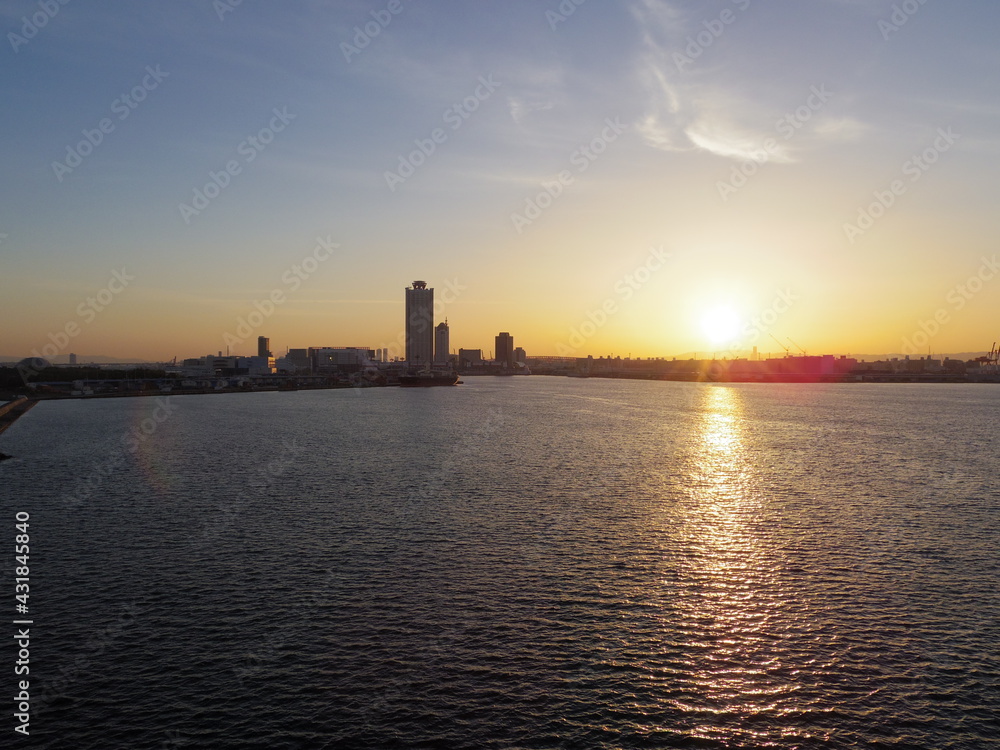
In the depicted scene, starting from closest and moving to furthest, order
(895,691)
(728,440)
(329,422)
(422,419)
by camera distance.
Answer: (895,691) < (728,440) < (329,422) < (422,419)

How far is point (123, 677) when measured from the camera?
71.3 ft

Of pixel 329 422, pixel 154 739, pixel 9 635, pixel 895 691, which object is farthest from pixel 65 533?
pixel 329 422

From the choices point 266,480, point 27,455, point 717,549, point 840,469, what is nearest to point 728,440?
point 840,469

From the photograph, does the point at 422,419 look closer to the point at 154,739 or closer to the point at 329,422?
the point at 329,422

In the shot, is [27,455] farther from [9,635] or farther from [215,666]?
[215,666]

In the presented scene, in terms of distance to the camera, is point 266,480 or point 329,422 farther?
point 329,422

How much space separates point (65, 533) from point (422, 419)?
86.2 meters

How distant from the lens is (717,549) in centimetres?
3697

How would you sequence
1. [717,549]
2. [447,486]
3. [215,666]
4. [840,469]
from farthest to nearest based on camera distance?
[840,469] < [447,486] < [717,549] < [215,666]

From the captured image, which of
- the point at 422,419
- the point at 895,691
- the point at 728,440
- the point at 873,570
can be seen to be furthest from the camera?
the point at 422,419

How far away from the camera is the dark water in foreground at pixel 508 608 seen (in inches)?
765

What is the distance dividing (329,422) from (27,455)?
48838 mm

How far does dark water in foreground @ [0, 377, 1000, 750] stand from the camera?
765 inches

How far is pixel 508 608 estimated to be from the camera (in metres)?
27.6
